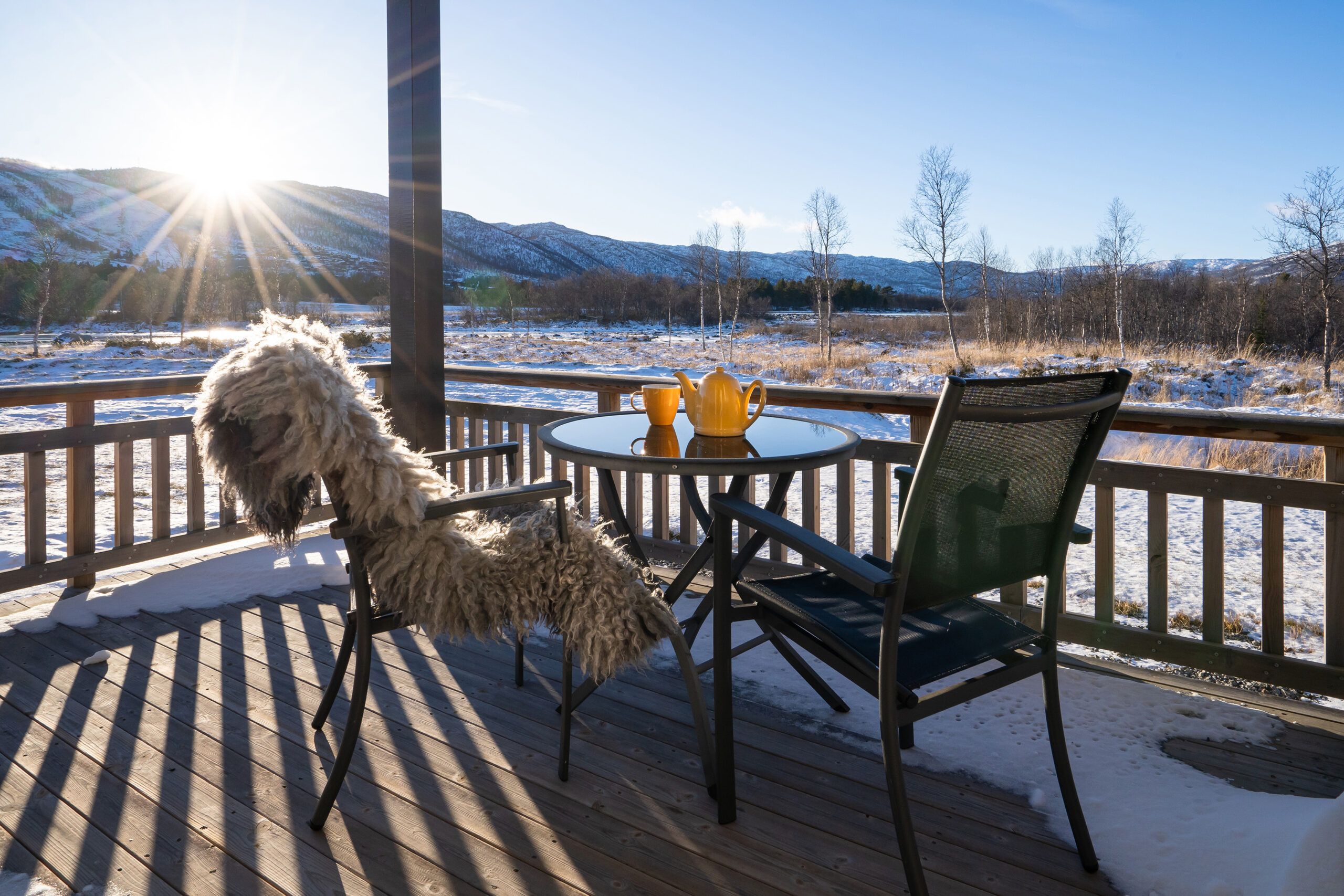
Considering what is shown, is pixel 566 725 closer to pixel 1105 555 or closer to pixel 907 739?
pixel 907 739

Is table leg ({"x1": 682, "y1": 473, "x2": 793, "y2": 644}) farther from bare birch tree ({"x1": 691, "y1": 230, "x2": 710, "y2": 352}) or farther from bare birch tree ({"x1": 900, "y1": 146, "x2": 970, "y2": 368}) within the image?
bare birch tree ({"x1": 900, "y1": 146, "x2": 970, "y2": 368})

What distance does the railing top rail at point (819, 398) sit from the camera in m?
1.96

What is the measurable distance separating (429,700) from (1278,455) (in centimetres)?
881

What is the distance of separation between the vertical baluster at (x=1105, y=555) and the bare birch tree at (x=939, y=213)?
84.7 feet

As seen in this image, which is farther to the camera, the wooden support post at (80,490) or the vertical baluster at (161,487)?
the vertical baluster at (161,487)

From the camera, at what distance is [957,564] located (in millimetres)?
1223

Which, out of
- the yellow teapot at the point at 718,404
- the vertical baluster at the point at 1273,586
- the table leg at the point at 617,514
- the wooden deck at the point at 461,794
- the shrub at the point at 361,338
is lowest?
the wooden deck at the point at 461,794

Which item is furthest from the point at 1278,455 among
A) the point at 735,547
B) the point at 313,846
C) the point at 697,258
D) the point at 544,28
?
the point at 697,258

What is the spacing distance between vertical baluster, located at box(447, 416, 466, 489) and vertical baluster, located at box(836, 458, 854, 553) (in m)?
1.77

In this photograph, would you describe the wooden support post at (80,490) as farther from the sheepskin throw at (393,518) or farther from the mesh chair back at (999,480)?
the mesh chair back at (999,480)

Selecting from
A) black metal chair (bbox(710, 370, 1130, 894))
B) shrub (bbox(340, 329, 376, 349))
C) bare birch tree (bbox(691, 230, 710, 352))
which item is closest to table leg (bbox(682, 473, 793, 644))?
black metal chair (bbox(710, 370, 1130, 894))

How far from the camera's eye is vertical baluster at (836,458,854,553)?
2.64 meters

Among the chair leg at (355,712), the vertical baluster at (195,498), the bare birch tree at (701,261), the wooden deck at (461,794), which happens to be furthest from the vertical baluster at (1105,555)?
the bare birch tree at (701,261)

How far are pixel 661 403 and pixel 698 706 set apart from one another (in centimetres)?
77
